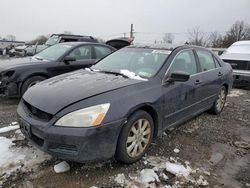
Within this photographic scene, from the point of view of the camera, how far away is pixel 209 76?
4754 mm

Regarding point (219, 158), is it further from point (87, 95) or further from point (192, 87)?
point (87, 95)

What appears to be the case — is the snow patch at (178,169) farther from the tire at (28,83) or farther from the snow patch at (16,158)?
the tire at (28,83)

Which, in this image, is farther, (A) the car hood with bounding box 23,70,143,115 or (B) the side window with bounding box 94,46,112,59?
(B) the side window with bounding box 94,46,112,59

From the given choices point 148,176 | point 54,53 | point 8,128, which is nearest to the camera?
point 148,176

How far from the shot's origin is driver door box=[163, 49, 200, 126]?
11.9ft

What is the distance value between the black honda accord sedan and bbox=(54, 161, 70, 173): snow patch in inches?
15.0

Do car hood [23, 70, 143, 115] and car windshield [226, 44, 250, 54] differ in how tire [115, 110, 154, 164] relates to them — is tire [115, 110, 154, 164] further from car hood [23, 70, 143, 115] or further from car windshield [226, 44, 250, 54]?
car windshield [226, 44, 250, 54]

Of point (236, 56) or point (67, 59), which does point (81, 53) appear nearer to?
point (67, 59)

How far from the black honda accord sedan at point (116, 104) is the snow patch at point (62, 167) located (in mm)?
380

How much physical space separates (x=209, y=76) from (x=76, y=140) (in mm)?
3100

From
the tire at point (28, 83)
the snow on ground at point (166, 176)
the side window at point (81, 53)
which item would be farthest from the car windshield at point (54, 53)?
the snow on ground at point (166, 176)

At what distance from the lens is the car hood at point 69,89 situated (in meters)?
2.82

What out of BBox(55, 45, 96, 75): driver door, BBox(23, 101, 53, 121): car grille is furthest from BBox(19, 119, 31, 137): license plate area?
BBox(55, 45, 96, 75): driver door

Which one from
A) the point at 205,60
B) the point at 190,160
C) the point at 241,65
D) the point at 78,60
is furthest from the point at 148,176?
the point at 241,65
